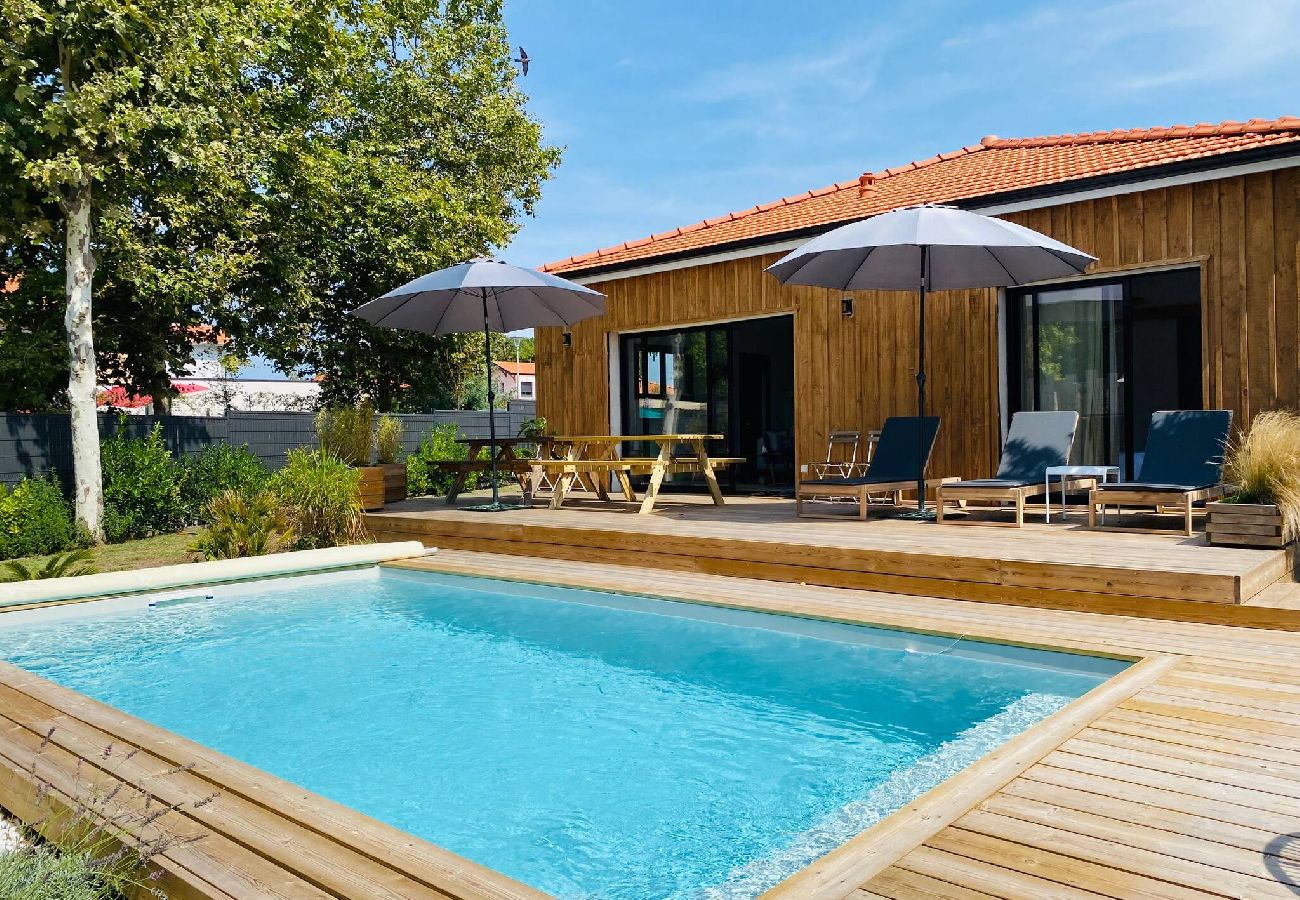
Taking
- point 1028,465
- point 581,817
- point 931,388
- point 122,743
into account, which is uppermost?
point 931,388

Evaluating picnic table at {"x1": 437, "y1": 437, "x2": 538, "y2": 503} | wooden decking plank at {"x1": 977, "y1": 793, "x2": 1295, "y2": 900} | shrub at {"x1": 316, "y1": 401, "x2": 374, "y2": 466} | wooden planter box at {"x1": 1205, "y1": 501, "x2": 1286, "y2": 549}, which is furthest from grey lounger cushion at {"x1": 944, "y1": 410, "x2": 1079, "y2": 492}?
shrub at {"x1": 316, "y1": 401, "x2": 374, "y2": 466}

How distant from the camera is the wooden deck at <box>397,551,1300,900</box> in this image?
2.07 meters

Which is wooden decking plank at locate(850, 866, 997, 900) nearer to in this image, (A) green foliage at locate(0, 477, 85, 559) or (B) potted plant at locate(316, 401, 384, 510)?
(B) potted plant at locate(316, 401, 384, 510)

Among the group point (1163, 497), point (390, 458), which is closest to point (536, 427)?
point (390, 458)

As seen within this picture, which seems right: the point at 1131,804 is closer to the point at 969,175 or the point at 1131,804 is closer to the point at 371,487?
the point at 371,487

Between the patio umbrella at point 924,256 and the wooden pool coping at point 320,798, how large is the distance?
2.87 metres

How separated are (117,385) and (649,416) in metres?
8.54

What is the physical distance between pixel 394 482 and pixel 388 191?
6156 mm

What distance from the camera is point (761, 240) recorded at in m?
10.0

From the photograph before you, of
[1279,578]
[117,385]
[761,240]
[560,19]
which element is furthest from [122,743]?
[560,19]

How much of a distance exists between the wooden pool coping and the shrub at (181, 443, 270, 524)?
7.09 meters

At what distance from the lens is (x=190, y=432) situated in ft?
37.9

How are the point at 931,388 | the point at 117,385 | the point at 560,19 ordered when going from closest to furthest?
the point at 931,388 → the point at 117,385 → the point at 560,19

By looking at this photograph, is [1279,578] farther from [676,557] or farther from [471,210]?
[471,210]
